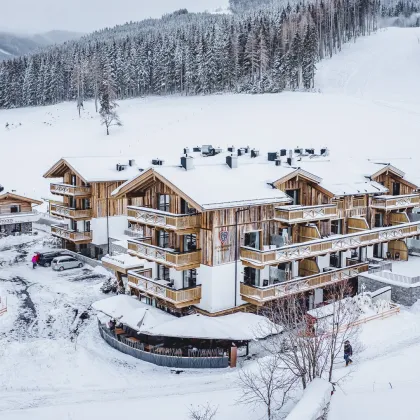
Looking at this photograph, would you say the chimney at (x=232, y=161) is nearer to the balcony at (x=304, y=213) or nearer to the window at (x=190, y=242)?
the balcony at (x=304, y=213)

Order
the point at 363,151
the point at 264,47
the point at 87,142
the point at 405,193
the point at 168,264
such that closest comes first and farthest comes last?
the point at 168,264 → the point at 405,193 → the point at 363,151 → the point at 87,142 → the point at 264,47

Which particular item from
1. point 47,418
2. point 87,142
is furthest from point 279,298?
point 87,142

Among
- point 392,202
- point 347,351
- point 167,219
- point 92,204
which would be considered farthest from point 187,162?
point 92,204

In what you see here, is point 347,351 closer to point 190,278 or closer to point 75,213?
point 190,278

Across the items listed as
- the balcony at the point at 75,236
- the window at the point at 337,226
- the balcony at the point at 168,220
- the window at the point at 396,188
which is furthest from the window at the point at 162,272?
the window at the point at 396,188

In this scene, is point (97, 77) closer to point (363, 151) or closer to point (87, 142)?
point (87, 142)

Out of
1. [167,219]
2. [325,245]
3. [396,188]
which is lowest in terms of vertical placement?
[325,245]

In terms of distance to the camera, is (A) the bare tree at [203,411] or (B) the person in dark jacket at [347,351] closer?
(A) the bare tree at [203,411]
